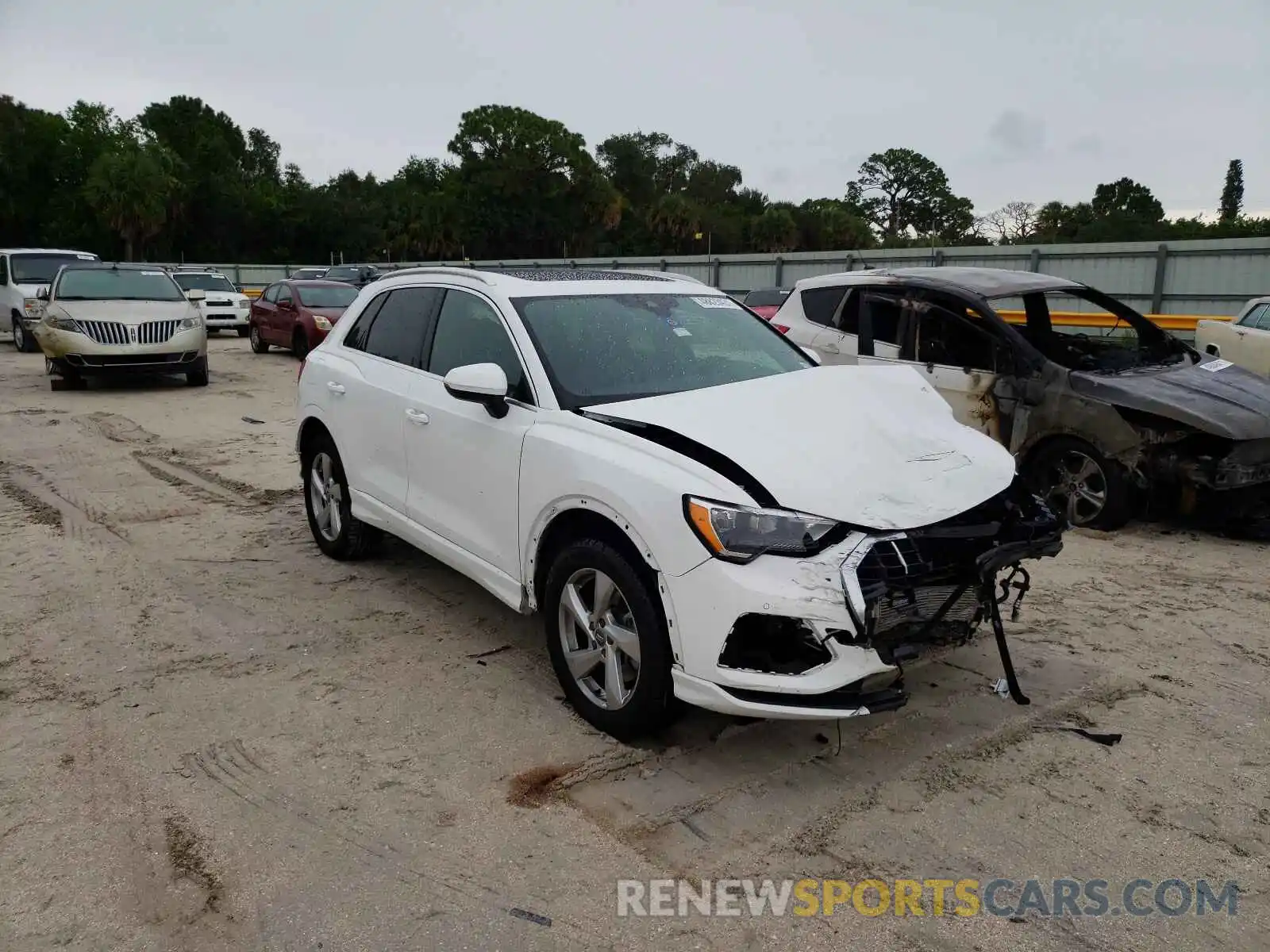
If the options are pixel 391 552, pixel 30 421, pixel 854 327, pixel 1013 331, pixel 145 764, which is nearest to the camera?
pixel 145 764

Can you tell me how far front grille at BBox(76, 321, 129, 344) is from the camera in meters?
13.5

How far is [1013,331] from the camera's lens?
732cm

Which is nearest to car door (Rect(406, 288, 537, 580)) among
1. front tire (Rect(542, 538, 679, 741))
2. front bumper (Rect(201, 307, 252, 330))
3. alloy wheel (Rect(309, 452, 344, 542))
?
front tire (Rect(542, 538, 679, 741))

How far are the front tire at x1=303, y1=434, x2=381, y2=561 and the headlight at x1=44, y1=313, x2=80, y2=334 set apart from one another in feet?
30.5

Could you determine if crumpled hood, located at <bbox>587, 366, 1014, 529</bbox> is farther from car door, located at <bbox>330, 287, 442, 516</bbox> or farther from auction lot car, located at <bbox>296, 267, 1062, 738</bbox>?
car door, located at <bbox>330, 287, 442, 516</bbox>

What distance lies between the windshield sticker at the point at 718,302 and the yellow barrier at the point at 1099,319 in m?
3.39

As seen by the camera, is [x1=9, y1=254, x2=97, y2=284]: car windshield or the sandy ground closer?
the sandy ground

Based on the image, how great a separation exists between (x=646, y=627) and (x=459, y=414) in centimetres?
158

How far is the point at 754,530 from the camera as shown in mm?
3287

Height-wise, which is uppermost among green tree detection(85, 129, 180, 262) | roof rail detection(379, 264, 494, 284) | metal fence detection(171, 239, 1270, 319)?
green tree detection(85, 129, 180, 262)

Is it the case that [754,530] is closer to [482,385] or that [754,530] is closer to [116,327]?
[482,385]

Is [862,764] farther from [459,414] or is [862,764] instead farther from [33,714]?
[33,714]

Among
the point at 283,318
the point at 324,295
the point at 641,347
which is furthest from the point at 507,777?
the point at 283,318

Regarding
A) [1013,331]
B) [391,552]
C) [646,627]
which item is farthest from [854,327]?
[646,627]
